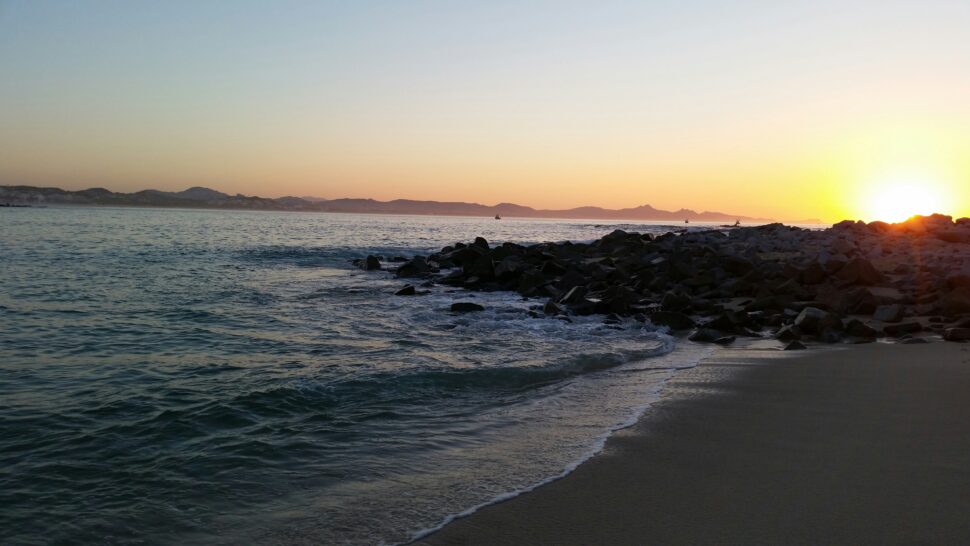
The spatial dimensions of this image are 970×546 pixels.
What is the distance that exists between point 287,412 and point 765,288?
488 inches

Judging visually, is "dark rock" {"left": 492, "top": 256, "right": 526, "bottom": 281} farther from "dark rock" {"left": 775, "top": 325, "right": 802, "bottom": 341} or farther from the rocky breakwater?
"dark rock" {"left": 775, "top": 325, "right": 802, "bottom": 341}

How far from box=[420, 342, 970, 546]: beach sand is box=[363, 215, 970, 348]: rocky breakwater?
13.7 feet

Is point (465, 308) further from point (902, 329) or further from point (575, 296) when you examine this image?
point (902, 329)

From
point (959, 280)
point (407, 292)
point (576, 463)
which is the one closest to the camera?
point (576, 463)

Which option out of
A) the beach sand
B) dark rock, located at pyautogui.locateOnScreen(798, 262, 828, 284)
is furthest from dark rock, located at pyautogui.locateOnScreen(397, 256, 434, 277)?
the beach sand

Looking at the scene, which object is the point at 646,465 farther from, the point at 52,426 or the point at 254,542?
the point at 52,426

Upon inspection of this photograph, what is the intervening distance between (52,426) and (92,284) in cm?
1342

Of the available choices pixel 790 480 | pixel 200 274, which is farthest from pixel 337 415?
pixel 200 274

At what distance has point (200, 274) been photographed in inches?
877

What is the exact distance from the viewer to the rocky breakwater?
480 inches

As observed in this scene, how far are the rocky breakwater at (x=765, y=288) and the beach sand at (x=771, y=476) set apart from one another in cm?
417

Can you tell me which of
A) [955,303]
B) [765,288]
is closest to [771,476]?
[955,303]

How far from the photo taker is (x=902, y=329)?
11750mm

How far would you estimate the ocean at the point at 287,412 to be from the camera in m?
4.50
